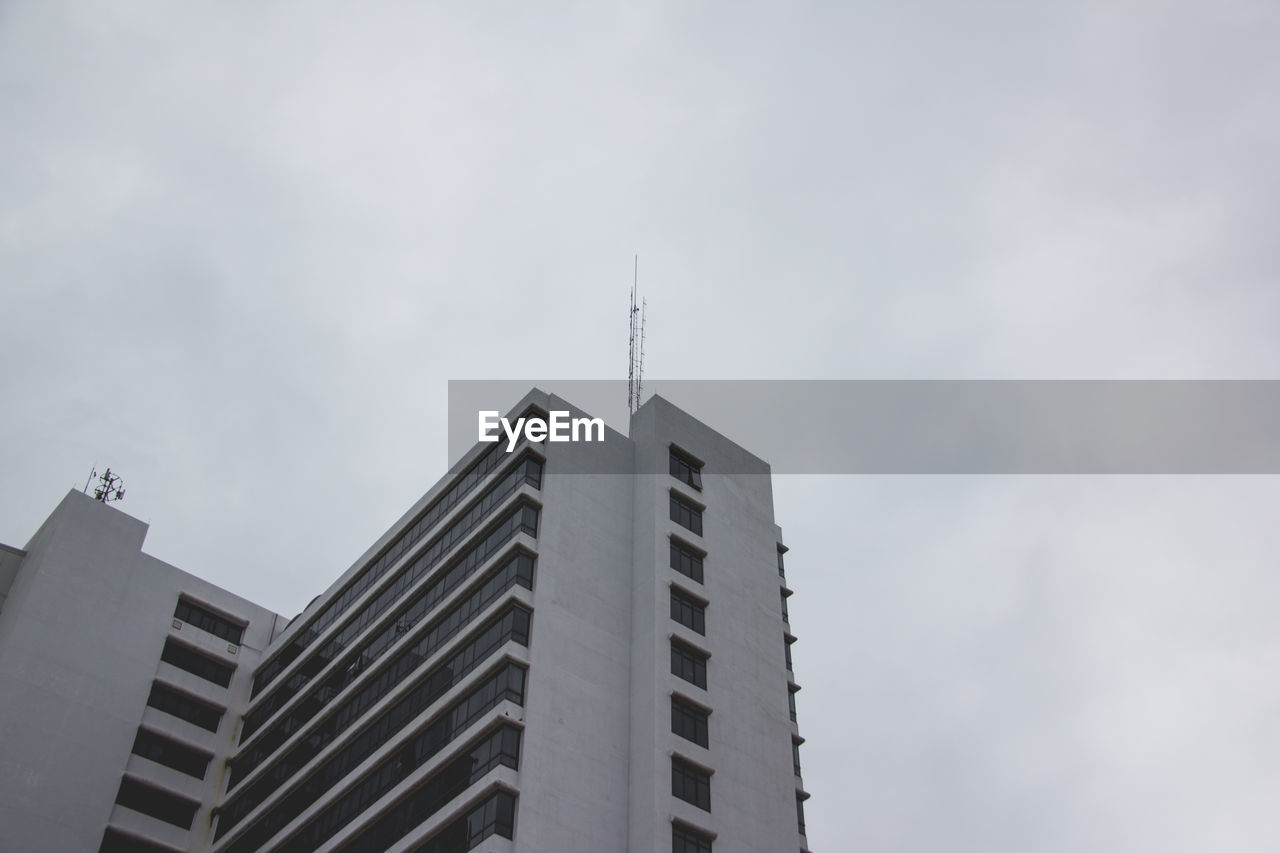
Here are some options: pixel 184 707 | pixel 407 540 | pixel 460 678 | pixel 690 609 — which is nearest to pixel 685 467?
pixel 690 609

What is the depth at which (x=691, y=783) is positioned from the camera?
61.5 m

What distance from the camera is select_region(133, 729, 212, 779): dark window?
8081 cm

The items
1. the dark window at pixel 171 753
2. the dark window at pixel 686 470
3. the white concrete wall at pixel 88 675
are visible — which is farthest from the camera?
the dark window at pixel 171 753

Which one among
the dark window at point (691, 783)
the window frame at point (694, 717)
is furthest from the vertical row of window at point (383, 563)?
the dark window at point (691, 783)

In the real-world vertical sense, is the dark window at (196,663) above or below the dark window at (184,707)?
above

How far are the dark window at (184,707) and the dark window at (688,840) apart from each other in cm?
4059

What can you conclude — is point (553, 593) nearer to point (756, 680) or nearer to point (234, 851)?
point (756, 680)

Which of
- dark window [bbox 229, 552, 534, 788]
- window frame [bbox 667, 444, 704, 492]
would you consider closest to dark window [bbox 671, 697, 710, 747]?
dark window [bbox 229, 552, 534, 788]

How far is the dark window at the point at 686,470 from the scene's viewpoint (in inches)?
2972

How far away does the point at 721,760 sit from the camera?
63.7 meters

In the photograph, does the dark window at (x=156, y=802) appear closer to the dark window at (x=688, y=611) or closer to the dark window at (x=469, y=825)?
Result: the dark window at (x=469, y=825)

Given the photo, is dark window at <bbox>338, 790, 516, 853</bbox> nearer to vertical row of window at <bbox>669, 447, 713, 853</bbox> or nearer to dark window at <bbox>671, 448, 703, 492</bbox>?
vertical row of window at <bbox>669, 447, 713, 853</bbox>

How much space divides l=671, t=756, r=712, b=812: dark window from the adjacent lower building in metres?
0.12

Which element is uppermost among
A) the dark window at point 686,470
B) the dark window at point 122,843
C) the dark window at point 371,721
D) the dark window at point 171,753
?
the dark window at point 686,470
